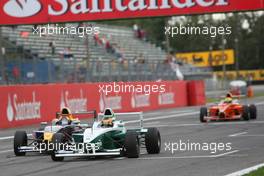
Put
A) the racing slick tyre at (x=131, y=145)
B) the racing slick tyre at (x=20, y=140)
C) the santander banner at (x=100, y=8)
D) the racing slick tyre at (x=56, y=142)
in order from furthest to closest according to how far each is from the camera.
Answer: the santander banner at (x=100, y=8) → the racing slick tyre at (x=20, y=140) → the racing slick tyre at (x=56, y=142) → the racing slick tyre at (x=131, y=145)

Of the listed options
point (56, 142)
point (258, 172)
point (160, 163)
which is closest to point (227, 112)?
point (56, 142)

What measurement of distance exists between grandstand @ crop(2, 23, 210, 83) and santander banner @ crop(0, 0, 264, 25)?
4341 mm

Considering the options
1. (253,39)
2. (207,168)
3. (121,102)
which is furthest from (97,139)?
(253,39)

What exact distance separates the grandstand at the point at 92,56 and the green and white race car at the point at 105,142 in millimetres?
18347

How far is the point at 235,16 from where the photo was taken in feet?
390

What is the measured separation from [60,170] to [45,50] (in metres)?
33.1

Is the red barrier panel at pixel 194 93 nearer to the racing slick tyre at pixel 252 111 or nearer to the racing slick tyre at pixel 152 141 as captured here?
the racing slick tyre at pixel 252 111

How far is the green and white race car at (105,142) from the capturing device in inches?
607

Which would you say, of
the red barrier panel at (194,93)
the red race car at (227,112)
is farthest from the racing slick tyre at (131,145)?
the red barrier panel at (194,93)

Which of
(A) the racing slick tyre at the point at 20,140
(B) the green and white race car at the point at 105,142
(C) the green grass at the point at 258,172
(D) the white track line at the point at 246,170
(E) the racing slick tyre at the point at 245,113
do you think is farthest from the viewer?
(E) the racing slick tyre at the point at 245,113

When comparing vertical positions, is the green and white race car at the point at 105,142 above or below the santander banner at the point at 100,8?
below

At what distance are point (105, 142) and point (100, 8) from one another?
548 inches

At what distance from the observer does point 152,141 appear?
16312mm

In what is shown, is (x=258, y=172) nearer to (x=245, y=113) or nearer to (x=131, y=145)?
(x=131, y=145)
